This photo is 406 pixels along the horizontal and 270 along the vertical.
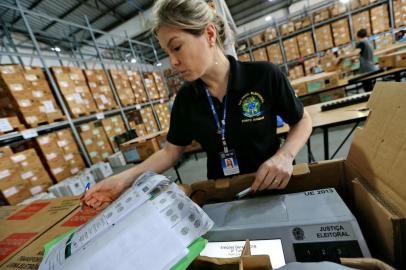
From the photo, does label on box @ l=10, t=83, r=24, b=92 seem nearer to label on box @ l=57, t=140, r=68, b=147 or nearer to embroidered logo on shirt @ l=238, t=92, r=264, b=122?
label on box @ l=57, t=140, r=68, b=147

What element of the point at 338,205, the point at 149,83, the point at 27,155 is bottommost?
the point at 338,205

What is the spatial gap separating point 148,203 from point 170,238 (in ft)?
0.31

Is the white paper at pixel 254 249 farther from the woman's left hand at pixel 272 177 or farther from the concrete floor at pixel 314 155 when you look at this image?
the concrete floor at pixel 314 155

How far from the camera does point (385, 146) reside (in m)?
0.52

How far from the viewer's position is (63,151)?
3504 millimetres

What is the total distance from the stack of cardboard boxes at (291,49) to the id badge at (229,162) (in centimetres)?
806

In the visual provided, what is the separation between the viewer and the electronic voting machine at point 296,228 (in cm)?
45

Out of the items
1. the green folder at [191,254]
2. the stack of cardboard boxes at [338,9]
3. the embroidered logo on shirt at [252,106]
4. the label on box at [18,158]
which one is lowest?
the green folder at [191,254]

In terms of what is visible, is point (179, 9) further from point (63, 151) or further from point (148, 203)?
point (63, 151)

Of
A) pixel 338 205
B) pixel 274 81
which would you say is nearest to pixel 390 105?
pixel 338 205

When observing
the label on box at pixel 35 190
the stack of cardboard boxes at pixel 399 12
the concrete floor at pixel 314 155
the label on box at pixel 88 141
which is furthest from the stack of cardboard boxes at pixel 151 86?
the stack of cardboard boxes at pixel 399 12

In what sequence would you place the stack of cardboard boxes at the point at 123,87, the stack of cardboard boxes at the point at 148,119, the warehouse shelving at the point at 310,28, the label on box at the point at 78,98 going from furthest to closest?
the warehouse shelving at the point at 310,28 → the stack of cardboard boxes at the point at 148,119 → the stack of cardboard boxes at the point at 123,87 → the label on box at the point at 78,98

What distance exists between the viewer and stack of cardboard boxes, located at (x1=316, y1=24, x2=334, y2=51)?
713cm

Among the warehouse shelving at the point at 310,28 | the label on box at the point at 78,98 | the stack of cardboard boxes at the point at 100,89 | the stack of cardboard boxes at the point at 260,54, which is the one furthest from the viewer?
the stack of cardboard boxes at the point at 260,54
